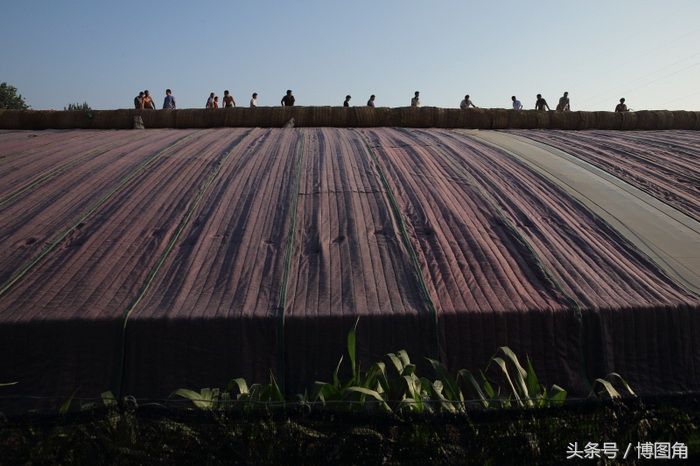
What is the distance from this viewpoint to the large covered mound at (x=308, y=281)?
444 centimetres

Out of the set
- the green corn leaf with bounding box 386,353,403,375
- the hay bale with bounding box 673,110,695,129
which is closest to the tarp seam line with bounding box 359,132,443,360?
the green corn leaf with bounding box 386,353,403,375

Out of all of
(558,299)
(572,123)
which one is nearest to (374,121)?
(572,123)

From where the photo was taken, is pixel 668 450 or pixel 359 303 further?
pixel 359 303

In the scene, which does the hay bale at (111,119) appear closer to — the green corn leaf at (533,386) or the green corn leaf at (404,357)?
the green corn leaf at (404,357)

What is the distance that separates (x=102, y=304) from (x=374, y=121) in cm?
845

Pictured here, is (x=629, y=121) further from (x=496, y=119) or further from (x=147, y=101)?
(x=147, y=101)

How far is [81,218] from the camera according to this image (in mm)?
6102

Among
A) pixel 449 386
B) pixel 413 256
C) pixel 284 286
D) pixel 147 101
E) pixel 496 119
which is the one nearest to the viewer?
pixel 449 386

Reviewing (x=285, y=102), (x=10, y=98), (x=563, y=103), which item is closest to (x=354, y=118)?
(x=285, y=102)

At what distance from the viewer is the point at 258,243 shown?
5.56 metres

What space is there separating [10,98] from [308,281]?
4984cm

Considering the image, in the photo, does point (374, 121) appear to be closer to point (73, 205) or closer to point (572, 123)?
point (572, 123)

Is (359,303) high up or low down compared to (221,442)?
up

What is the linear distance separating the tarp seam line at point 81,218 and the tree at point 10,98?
1720 inches
